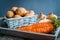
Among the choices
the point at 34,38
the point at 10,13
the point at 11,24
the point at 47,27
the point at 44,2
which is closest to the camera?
the point at 34,38

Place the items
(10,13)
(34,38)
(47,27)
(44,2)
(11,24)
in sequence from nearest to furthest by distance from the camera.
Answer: (34,38) → (47,27) → (11,24) → (10,13) → (44,2)

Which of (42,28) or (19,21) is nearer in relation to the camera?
(42,28)

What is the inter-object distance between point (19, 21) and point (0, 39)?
0.23 metres

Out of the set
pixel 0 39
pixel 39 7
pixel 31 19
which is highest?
pixel 39 7

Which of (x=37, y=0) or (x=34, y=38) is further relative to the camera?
(x=37, y=0)

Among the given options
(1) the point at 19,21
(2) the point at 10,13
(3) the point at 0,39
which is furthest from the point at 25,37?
(2) the point at 10,13

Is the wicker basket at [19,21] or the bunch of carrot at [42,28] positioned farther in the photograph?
the wicker basket at [19,21]

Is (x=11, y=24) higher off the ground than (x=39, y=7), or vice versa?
(x=39, y=7)

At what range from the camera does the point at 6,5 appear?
2.02 m

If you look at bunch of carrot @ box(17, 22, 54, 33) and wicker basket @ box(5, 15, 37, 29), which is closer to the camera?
bunch of carrot @ box(17, 22, 54, 33)

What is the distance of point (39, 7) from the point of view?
6.43 ft

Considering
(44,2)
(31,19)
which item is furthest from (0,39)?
(44,2)

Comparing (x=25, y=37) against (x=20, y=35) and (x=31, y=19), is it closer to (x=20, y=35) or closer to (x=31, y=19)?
(x=20, y=35)

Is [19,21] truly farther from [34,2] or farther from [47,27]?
[34,2]
